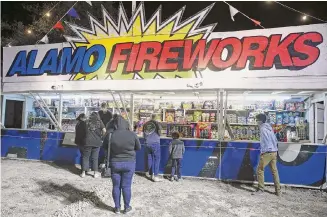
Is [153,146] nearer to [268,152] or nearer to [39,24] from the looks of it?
[268,152]

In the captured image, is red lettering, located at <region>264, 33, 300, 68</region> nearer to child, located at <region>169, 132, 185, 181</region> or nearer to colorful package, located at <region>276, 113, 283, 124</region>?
child, located at <region>169, 132, 185, 181</region>

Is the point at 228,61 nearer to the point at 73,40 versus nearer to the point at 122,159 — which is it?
the point at 122,159

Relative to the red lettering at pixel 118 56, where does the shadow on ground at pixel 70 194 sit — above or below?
below

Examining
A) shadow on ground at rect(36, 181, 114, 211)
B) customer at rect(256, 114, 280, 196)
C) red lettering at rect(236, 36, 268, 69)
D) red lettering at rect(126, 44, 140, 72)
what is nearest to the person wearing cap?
customer at rect(256, 114, 280, 196)

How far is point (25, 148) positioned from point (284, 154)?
396 inches

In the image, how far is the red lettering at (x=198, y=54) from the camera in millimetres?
8344

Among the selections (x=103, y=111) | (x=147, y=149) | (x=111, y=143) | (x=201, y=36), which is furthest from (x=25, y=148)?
(x=201, y=36)

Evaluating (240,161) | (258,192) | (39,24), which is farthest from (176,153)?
(39,24)

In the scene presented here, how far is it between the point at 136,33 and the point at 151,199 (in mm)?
5559

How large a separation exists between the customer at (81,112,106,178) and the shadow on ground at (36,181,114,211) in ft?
3.86

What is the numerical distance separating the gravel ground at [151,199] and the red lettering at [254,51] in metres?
3.74

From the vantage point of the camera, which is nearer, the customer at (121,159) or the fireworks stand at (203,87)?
the customer at (121,159)

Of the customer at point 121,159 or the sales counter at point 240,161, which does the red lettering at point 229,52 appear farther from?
the customer at point 121,159

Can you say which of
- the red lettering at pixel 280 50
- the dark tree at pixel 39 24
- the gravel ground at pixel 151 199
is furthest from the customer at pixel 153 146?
the dark tree at pixel 39 24
